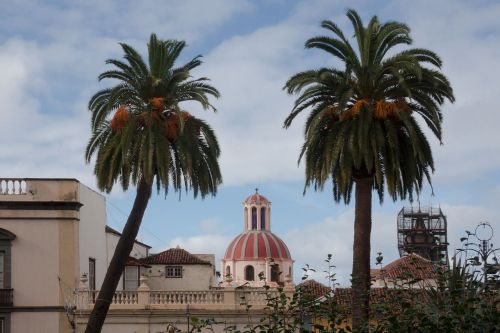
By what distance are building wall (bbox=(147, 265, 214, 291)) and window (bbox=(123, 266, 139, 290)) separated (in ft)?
8.08

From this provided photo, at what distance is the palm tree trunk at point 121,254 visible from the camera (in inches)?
1395

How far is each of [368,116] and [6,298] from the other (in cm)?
2123

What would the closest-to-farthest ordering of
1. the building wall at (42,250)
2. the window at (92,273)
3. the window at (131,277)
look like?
the building wall at (42,250) → the window at (92,273) → the window at (131,277)

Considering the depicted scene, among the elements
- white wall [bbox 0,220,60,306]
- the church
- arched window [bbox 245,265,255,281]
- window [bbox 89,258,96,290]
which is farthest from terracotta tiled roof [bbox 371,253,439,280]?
arched window [bbox 245,265,255,281]

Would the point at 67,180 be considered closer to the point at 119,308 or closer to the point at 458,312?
the point at 119,308

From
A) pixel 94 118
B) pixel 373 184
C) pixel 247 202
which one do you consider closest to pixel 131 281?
pixel 94 118

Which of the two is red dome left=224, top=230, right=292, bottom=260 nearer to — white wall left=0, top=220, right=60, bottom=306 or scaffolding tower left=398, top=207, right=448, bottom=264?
scaffolding tower left=398, top=207, right=448, bottom=264

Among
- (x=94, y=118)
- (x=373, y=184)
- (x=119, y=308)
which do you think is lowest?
(x=119, y=308)

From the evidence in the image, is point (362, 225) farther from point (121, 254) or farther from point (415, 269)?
point (121, 254)

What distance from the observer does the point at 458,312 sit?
638 inches

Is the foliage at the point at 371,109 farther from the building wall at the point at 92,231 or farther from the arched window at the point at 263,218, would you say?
the arched window at the point at 263,218

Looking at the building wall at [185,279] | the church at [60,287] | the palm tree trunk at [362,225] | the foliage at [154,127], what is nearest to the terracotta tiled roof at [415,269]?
the palm tree trunk at [362,225]

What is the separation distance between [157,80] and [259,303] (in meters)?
15.0

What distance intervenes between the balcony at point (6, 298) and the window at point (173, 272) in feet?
45.5
